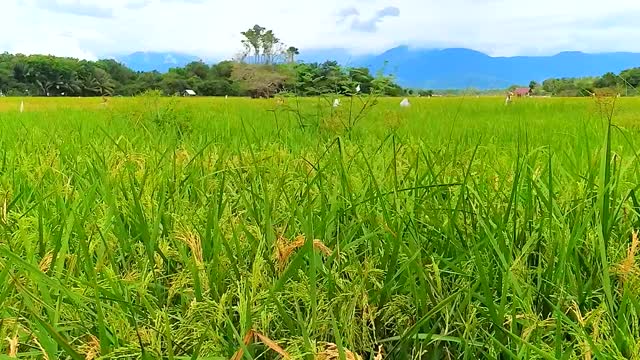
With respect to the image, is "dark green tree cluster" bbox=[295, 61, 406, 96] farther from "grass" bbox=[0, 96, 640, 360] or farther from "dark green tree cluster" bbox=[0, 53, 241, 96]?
"dark green tree cluster" bbox=[0, 53, 241, 96]

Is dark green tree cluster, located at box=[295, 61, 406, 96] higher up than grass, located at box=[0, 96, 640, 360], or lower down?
higher up

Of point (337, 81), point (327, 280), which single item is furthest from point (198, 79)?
point (327, 280)

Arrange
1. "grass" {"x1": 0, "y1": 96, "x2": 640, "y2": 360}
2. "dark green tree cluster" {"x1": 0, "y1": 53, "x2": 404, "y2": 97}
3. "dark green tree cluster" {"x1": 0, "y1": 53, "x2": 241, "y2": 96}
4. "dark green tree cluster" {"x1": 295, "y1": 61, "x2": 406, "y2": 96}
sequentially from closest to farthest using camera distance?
"grass" {"x1": 0, "y1": 96, "x2": 640, "y2": 360}, "dark green tree cluster" {"x1": 295, "y1": 61, "x2": 406, "y2": 96}, "dark green tree cluster" {"x1": 0, "y1": 53, "x2": 404, "y2": 97}, "dark green tree cluster" {"x1": 0, "y1": 53, "x2": 241, "y2": 96}

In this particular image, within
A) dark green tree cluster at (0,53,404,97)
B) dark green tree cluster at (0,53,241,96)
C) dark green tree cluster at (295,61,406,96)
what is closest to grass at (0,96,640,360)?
dark green tree cluster at (295,61,406,96)

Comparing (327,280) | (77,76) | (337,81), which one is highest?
(77,76)

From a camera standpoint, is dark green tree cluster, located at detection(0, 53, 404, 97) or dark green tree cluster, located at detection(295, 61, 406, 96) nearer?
dark green tree cluster, located at detection(295, 61, 406, 96)

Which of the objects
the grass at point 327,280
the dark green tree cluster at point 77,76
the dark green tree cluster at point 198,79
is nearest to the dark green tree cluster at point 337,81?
the dark green tree cluster at point 198,79

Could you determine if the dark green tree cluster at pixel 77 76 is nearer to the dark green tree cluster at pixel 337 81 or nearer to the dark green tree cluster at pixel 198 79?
the dark green tree cluster at pixel 198 79

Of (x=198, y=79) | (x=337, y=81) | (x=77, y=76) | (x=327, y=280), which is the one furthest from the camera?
(x=77, y=76)

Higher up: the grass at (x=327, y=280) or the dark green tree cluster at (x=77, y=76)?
the dark green tree cluster at (x=77, y=76)

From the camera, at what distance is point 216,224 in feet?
3.54

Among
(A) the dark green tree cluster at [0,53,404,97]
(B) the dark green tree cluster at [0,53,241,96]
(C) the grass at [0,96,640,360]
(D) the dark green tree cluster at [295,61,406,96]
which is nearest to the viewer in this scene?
(C) the grass at [0,96,640,360]

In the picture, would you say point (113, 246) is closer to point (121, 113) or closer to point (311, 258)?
point (311, 258)

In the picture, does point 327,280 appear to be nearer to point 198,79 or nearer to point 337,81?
point 337,81
